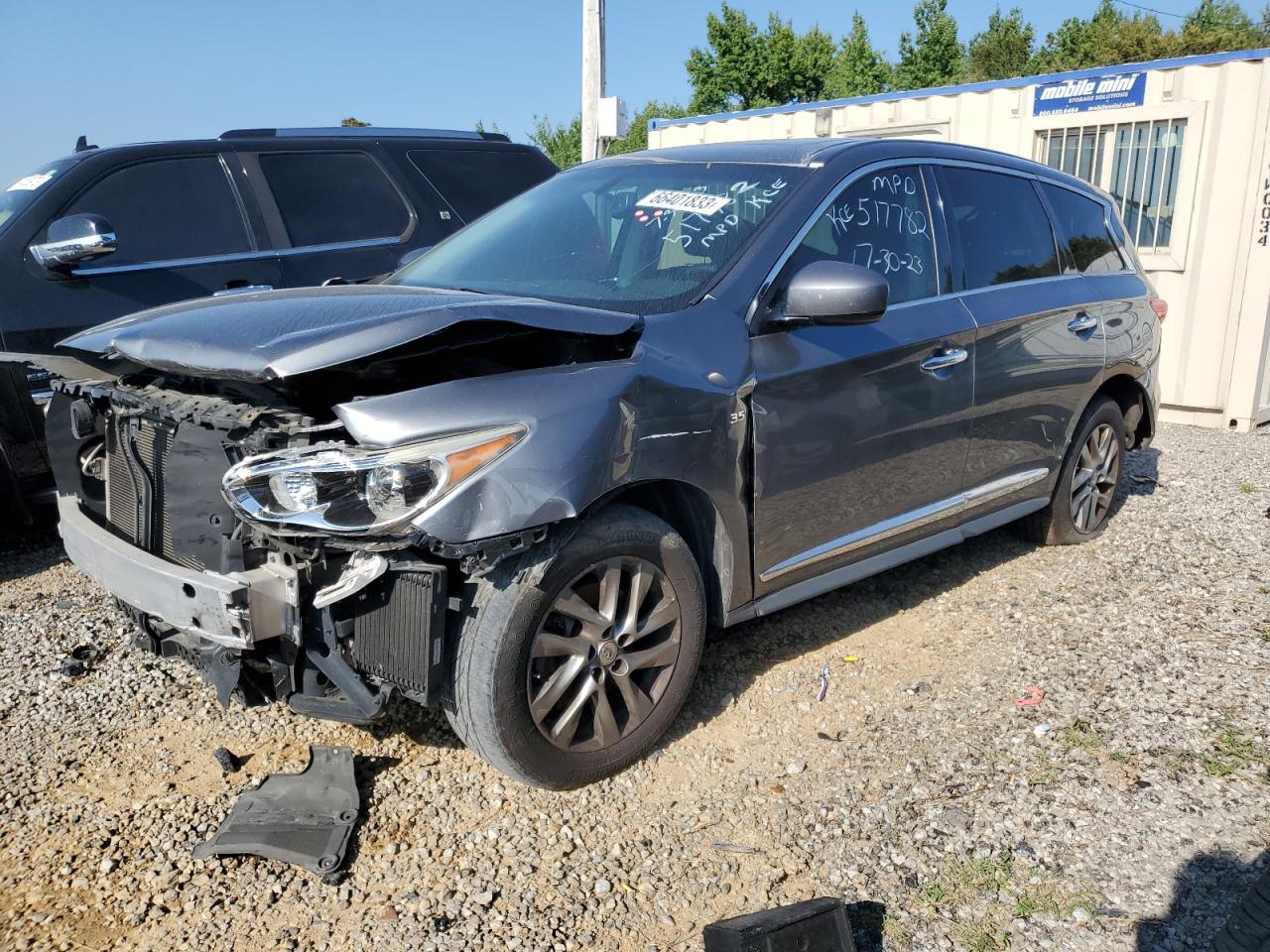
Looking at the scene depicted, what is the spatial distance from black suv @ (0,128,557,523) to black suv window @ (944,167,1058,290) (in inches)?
116

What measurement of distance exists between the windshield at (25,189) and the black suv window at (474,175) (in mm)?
2002

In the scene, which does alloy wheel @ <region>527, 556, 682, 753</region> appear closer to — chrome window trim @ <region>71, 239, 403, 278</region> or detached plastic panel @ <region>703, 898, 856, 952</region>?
detached plastic panel @ <region>703, 898, 856, 952</region>

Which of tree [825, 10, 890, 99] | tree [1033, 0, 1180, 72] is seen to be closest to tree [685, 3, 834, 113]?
tree [825, 10, 890, 99]

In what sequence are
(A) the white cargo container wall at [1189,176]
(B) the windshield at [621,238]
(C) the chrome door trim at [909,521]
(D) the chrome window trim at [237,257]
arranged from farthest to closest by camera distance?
(A) the white cargo container wall at [1189,176], (D) the chrome window trim at [237,257], (C) the chrome door trim at [909,521], (B) the windshield at [621,238]

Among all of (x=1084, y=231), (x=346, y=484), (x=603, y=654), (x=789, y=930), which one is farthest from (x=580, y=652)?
(x=1084, y=231)

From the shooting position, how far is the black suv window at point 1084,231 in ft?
15.8

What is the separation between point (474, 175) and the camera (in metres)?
6.57

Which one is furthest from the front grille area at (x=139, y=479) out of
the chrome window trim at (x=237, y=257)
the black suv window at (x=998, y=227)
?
the black suv window at (x=998, y=227)

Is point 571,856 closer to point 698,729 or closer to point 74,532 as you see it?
point 698,729

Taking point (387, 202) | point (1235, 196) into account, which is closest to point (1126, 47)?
point (1235, 196)

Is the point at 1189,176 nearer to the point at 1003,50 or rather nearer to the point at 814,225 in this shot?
the point at 814,225

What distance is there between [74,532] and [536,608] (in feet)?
5.11

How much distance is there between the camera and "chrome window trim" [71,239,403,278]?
16.7ft

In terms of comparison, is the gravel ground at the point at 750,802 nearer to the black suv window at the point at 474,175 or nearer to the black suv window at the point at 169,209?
the black suv window at the point at 169,209
